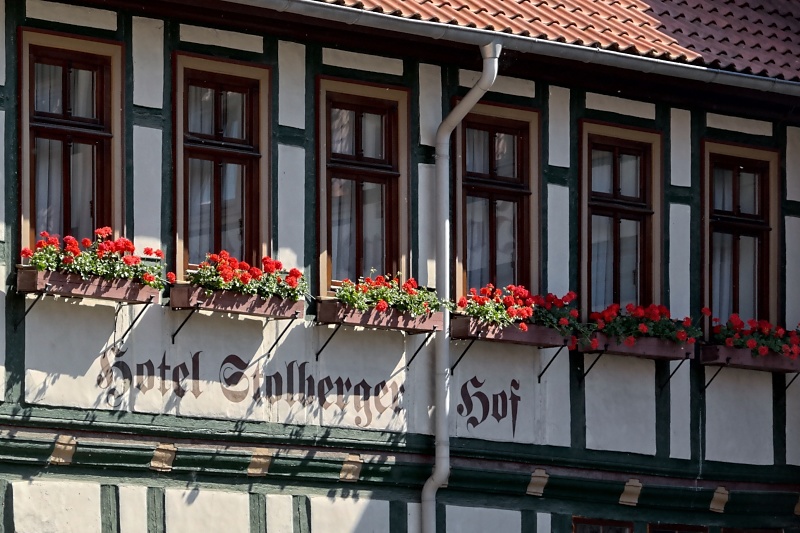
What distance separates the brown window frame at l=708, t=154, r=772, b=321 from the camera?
2142 cm

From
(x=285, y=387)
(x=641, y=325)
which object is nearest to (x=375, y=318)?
(x=285, y=387)

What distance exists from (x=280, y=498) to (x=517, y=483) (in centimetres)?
213

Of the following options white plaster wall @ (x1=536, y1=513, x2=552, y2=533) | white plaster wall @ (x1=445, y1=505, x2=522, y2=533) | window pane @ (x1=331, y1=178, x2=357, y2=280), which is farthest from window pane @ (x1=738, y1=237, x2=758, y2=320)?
window pane @ (x1=331, y1=178, x2=357, y2=280)

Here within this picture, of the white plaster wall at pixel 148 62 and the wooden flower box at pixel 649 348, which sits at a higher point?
the white plaster wall at pixel 148 62

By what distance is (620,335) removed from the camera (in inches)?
789

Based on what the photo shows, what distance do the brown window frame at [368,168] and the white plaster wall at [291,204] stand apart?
0.83 ft

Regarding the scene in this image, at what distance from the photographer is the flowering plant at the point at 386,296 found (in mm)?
18703

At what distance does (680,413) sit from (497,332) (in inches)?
85.2

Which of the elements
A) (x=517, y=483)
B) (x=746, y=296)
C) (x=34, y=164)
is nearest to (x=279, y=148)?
(x=34, y=164)

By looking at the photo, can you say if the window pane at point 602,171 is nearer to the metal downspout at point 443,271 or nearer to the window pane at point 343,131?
the metal downspout at point 443,271

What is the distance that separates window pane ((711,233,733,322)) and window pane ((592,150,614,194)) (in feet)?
3.70

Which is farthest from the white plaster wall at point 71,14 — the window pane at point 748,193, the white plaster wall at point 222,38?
the window pane at point 748,193

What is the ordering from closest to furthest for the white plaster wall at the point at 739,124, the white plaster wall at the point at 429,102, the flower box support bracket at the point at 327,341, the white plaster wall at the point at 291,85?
the flower box support bracket at the point at 327,341, the white plaster wall at the point at 291,85, the white plaster wall at the point at 429,102, the white plaster wall at the point at 739,124

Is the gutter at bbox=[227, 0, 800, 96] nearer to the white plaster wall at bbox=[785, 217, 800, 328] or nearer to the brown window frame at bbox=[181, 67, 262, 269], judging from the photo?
the brown window frame at bbox=[181, 67, 262, 269]
